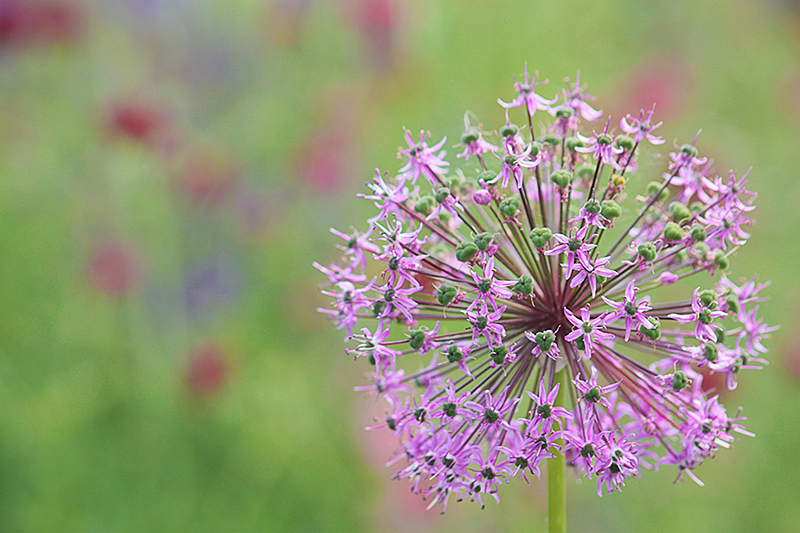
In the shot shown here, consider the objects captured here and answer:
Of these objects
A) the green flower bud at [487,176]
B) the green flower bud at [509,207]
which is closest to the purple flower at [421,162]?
the green flower bud at [487,176]

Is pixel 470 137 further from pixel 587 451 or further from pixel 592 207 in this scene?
pixel 587 451

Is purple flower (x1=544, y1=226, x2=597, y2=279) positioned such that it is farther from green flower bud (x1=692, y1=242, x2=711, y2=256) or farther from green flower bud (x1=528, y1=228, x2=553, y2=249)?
green flower bud (x1=692, y1=242, x2=711, y2=256)

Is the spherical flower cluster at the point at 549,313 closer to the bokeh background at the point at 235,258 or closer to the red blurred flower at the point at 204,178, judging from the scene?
the bokeh background at the point at 235,258

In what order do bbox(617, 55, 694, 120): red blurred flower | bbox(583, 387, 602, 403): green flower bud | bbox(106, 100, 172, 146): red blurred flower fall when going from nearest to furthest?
bbox(583, 387, 602, 403): green flower bud < bbox(106, 100, 172, 146): red blurred flower < bbox(617, 55, 694, 120): red blurred flower

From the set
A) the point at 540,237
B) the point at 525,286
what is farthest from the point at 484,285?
the point at 540,237

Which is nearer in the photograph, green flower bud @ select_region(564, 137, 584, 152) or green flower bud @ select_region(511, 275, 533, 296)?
green flower bud @ select_region(511, 275, 533, 296)

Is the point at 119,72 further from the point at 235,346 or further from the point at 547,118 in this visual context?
the point at 547,118

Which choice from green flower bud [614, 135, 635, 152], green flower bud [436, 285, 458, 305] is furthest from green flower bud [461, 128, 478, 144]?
green flower bud [436, 285, 458, 305]

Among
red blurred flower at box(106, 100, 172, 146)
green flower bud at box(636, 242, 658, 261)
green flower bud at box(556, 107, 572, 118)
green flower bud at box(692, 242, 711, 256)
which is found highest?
red blurred flower at box(106, 100, 172, 146)
